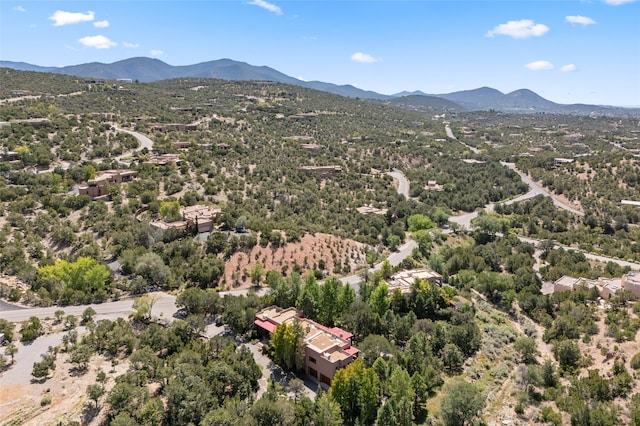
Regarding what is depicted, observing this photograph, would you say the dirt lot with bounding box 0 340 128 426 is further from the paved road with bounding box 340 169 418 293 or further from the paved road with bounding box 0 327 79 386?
the paved road with bounding box 340 169 418 293

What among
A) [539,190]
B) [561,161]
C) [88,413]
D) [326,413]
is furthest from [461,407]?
[561,161]

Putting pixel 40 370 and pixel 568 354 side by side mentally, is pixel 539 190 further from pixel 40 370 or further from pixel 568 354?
pixel 40 370

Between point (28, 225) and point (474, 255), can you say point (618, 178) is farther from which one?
point (28, 225)

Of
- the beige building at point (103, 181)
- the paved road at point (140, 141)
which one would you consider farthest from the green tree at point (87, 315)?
the paved road at point (140, 141)

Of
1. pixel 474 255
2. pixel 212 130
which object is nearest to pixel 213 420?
pixel 474 255

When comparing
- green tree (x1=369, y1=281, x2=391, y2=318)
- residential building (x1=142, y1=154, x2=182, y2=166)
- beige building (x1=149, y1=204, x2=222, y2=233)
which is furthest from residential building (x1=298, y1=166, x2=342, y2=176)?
green tree (x1=369, y1=281, x2=391, y2=318)

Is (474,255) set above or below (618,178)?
below
